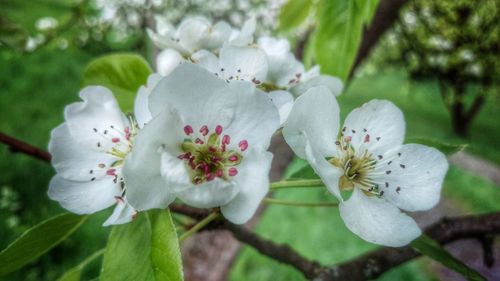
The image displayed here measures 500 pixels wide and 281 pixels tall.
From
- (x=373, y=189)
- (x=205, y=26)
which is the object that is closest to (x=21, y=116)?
(x=205, y=26)

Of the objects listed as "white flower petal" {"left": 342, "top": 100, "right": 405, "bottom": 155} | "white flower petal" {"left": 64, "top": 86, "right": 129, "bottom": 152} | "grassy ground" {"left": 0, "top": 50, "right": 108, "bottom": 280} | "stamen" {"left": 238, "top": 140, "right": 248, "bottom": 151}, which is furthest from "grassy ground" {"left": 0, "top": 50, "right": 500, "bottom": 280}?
"white flower petal" {"left": 64, "top": 86, "right": 129, "bottom": 152}

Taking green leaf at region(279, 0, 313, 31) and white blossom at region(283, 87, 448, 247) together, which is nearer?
white blossom at region(283, 87, 448, 247)

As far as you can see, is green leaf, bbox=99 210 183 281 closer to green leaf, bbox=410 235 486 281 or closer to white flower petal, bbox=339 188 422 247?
white flower petal, bbox=339 188 422 247

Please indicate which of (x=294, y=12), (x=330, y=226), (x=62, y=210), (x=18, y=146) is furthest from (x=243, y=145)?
(x=330, y=226)

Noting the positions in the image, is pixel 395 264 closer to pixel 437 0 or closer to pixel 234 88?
pixel 234 88

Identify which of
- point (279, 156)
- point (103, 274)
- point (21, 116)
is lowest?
point (21, 116)

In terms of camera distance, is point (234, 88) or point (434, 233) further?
point (434, 233)

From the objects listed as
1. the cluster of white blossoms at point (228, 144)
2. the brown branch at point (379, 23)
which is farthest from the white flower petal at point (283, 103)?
the brown branch at point (379, 23)

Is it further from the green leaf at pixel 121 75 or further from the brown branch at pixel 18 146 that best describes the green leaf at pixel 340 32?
the brown branch at pixel 18 146
